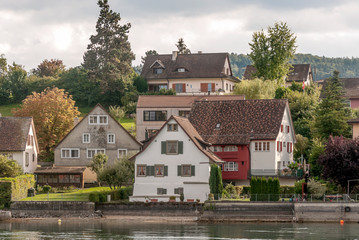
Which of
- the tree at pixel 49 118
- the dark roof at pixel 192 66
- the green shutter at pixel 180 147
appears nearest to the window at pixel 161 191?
the green shutter at pixel 180 147

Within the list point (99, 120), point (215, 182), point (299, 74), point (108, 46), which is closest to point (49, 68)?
point (108, 46)

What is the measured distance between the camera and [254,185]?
75.6m

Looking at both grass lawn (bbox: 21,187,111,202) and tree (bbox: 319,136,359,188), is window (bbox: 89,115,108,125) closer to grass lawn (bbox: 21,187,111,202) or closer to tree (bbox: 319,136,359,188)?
grass lawn (bbox: 21,187,111,202)

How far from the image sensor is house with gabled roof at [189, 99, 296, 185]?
86625 millimetres

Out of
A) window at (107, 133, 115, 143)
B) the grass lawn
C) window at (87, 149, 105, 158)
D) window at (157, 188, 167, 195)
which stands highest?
window at (107, 133, 115, 143)

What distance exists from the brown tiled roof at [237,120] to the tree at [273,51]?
30.6 metres

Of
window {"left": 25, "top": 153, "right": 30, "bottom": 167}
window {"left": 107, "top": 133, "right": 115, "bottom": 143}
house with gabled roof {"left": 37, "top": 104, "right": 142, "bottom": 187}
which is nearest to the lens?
window {"left": 25, "top": 153, "right": 30, "bottom": 167}

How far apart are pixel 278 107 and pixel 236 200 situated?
1987 cm

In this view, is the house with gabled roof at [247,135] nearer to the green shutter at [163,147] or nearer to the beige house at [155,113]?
the green shutter at [163,147]

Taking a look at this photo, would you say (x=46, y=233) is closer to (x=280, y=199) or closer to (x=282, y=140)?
(x=280, y=199)

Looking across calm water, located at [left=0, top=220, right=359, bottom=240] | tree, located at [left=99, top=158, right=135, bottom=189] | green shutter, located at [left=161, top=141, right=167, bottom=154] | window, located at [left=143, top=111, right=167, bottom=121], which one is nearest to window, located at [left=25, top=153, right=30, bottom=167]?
tree, located at [left=99, top=158, right=135, bottom=189]

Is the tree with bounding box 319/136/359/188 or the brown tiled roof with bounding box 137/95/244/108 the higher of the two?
the brown tiled roof with bounding box 137/95/244/108

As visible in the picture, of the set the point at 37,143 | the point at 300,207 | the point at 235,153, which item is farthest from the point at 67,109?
the point at 300,207

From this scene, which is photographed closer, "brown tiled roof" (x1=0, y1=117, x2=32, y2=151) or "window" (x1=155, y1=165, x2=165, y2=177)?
"window" (x1=155, y1=165, x2=165, y2=177)
